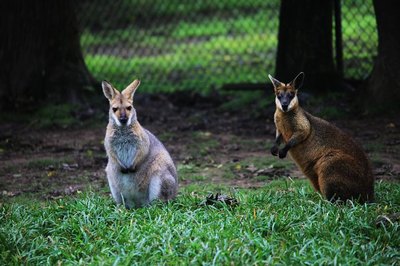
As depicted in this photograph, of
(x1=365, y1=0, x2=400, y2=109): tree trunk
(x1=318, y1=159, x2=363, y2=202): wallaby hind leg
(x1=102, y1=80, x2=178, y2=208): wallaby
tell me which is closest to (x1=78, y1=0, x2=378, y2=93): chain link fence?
(x1=365, y1=0, x2=400, y2=109): tree trunk

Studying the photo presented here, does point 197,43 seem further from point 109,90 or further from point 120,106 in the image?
point 120,106

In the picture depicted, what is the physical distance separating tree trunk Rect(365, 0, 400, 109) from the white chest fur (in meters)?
4.07

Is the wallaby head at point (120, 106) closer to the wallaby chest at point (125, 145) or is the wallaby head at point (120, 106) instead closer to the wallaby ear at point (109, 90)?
the wallaby ear at point (109, 90)

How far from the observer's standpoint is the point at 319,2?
31.8 feet

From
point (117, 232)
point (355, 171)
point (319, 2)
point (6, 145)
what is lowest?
point (6, 145)

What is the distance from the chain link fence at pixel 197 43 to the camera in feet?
39.4

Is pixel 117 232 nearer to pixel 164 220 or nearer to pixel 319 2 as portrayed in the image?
pixel 164 220

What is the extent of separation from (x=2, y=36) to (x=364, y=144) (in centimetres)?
549

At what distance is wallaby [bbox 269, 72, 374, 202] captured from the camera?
19.2 feet

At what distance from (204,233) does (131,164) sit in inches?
54.3

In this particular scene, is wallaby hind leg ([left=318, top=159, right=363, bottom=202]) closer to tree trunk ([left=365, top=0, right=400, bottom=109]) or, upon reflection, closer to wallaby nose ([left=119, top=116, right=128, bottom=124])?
wallaby nose ([left=119, top=116, right=128, bottom=124])

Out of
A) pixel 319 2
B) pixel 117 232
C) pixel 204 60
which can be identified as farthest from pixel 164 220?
pixel 204 60

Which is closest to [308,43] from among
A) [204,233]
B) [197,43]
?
[204,233]

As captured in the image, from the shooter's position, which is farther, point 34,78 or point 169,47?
point 169,47
